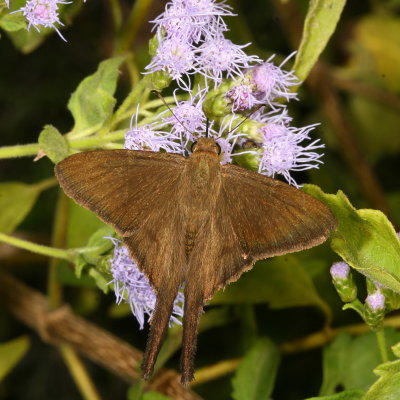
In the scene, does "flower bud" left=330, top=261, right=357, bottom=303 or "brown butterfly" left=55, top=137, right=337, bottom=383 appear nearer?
"brown butterfly" left=55, top=137, right=337, bottom=383

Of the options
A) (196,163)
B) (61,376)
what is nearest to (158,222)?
(196,163)

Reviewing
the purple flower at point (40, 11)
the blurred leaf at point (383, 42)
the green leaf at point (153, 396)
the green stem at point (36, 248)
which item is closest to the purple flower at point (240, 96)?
the purple flower at point (40, 11)

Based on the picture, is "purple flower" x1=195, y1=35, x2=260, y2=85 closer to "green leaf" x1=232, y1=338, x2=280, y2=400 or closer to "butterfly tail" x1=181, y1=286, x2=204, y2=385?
"butterfly tail" x1=181, y1=286, x2=204, y2=385

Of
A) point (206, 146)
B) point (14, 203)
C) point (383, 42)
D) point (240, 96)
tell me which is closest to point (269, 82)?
point (240, 96)

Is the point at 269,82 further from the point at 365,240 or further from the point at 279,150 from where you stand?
the point at 365,240

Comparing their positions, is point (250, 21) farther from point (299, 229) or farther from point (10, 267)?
point (299, 229)

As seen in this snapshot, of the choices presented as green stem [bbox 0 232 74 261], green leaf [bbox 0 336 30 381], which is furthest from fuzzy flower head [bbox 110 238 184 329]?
green leaf [bbox 0 336 30 381]
